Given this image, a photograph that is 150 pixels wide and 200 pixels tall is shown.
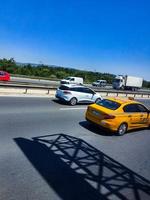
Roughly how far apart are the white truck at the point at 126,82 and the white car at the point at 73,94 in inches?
1472

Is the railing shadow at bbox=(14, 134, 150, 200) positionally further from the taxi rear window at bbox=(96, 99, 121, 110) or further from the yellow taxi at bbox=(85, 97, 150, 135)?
the taxi rear window at bbox=(96, 99, 121, 110)

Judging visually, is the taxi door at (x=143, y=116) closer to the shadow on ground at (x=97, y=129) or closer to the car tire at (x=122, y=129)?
the car tire at (x=122, y=129)

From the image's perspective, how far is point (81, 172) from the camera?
6832 millimetres

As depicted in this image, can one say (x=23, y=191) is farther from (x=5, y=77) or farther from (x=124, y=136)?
(x=5, y=77)

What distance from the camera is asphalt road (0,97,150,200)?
569 centimetres

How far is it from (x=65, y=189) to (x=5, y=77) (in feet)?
102

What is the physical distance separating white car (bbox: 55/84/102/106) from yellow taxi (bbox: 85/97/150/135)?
6.85 metres

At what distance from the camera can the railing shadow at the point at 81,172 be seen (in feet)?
19.2

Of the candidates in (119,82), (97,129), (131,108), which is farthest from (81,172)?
(119,82)

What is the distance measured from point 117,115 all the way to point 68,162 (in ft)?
15.8

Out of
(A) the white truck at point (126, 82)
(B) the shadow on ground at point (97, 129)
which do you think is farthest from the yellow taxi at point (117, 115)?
(A) the white truck at point (126, 82)

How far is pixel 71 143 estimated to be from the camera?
9.41 metres

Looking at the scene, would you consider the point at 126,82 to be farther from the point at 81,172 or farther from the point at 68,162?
the point at 81,172

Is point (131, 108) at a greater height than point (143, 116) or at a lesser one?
greater
